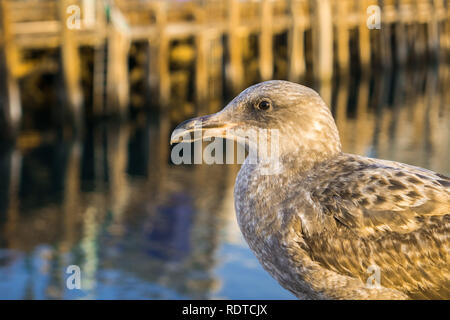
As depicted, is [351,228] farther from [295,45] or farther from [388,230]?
[295,45]

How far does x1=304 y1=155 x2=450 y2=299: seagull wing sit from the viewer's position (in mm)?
4238

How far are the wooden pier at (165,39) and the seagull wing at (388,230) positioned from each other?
61.0 ft

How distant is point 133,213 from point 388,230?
→ 43.9ft

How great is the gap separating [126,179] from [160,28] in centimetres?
785

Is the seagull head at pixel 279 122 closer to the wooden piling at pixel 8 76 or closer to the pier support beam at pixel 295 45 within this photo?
the wooden piling at pixel 8 76

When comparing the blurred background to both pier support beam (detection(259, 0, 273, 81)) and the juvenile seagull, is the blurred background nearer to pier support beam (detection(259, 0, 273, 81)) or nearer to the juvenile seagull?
pier support beam (detection(259, 0, 273, 81))

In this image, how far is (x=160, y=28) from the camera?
86.8ft

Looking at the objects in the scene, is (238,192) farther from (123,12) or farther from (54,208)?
(123,12)

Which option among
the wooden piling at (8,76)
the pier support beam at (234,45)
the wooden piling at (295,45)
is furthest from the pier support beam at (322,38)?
the wooden piling at (8,76)

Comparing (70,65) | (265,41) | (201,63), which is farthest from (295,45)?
(70,65)

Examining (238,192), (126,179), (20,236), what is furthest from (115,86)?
(238,192)

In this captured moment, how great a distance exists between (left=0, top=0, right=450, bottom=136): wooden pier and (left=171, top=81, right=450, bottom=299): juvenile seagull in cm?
1836

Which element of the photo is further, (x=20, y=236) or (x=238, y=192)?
(x=20, y=236)

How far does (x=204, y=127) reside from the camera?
4.68m
